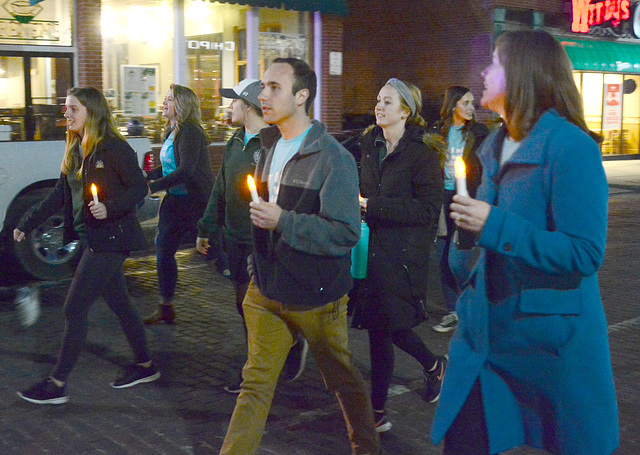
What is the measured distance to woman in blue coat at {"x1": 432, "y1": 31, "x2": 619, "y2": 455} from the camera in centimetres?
232

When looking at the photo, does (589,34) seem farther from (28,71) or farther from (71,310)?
(71,310)

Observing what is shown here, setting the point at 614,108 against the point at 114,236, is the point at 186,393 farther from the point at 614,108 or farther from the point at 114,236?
the point at 614,108

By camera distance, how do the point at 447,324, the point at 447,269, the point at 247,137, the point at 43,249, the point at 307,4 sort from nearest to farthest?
the point at 247,137 < the point at 447,269 < the point at 447,324 < the point at 43,249 < the point at 307,4

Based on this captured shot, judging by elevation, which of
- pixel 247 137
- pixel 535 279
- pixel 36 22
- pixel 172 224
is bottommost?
pixel 172 224

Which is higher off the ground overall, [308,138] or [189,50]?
[189,50]

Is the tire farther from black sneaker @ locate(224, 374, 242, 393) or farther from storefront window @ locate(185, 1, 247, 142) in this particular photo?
storefront window @ locate(185, 1, 247, 142)

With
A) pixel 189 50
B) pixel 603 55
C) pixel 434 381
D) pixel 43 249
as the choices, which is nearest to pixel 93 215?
pixel 434 381

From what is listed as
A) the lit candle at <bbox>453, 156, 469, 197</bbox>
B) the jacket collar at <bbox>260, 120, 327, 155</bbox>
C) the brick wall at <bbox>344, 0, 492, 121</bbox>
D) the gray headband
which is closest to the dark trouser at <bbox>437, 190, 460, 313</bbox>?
the gray headband

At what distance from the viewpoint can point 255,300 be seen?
347cm

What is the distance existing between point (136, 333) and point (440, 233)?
7.83 feet

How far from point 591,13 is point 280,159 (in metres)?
21.4

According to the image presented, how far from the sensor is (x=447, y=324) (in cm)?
652

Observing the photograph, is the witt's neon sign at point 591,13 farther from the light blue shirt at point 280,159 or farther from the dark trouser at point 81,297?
the light blue shirt at point 280,159

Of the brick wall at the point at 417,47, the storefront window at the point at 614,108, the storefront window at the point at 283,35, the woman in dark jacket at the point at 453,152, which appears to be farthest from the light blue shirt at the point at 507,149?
the storefront window at the point at 614,108
